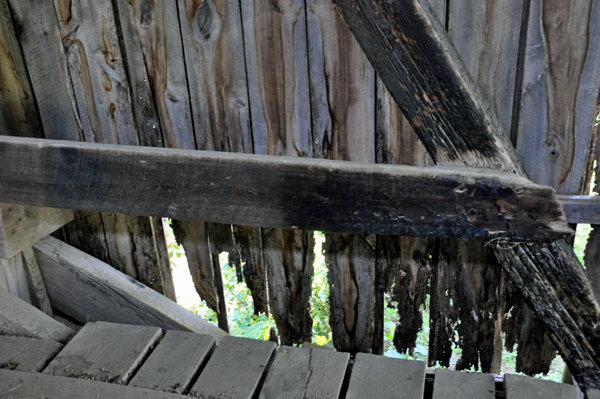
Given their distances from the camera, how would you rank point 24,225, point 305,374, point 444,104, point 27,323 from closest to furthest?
1. point 444,104
2. point 305,374
3. point 27,323
4. point 24,225

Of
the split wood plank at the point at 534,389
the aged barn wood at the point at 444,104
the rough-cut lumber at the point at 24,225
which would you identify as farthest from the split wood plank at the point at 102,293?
the aged barn wood at the point at 444,104

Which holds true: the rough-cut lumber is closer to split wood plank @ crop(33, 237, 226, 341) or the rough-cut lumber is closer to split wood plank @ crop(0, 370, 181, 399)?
split wood plank @ crop(33, 237, 226, 341)

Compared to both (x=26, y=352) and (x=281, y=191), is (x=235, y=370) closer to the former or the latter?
(x=281, y=191)

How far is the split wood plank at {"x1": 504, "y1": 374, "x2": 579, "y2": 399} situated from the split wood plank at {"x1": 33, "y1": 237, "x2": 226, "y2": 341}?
122 centimetres

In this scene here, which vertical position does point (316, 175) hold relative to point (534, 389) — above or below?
above

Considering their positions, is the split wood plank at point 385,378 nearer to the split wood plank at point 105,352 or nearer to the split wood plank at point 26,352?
the split wood plank at point 105,352

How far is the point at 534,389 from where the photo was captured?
1.68m

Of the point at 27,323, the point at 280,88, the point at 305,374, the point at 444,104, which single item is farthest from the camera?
the point at 27,323

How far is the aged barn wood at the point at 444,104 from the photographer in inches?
59.7

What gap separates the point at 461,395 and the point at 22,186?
1.70m

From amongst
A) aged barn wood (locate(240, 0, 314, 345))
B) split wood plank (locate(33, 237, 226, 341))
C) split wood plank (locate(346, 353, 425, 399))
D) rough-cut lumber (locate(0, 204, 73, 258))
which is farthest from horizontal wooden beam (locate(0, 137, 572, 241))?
split wood plank (locate(33, 237, 226, 341))

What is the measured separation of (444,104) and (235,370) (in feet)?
3.77

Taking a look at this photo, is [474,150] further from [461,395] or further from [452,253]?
[461,395]

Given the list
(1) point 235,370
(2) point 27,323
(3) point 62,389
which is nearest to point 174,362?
(1) point 235,370
